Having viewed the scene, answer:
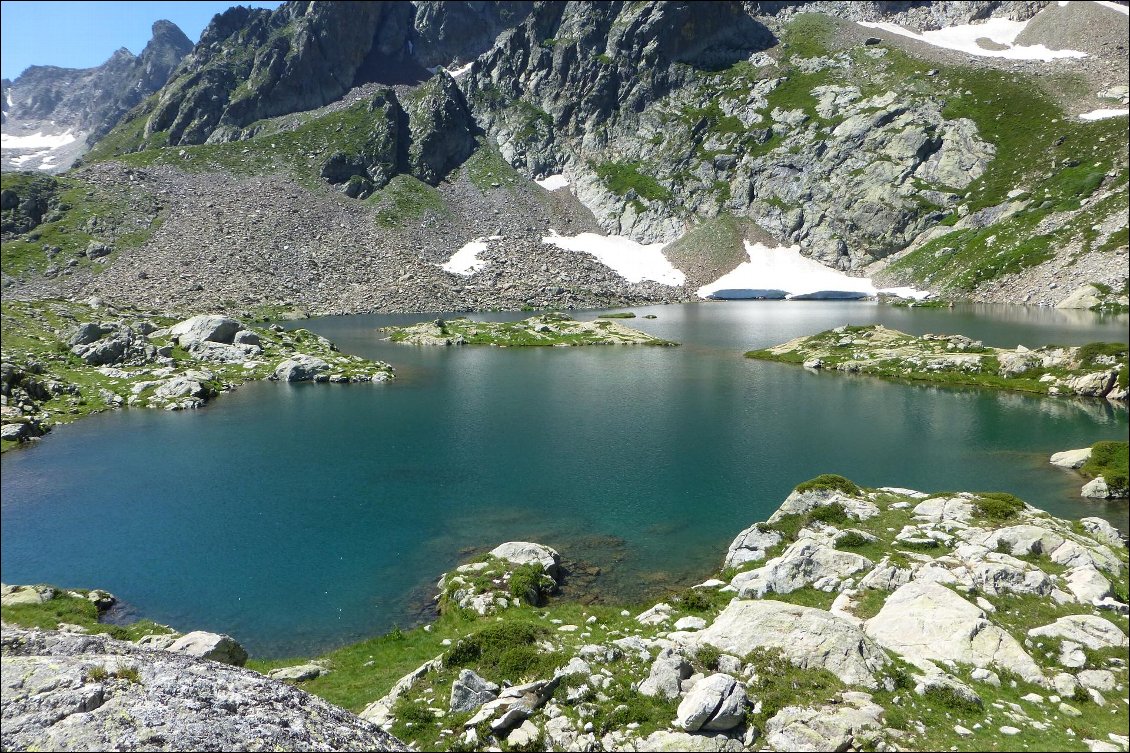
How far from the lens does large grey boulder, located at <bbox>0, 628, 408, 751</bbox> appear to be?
5.61 m

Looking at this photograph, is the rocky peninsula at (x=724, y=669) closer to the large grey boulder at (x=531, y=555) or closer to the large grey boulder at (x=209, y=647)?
the large grey boulder at (x=209, y=647)

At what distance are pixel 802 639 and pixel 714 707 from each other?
4.43 metres

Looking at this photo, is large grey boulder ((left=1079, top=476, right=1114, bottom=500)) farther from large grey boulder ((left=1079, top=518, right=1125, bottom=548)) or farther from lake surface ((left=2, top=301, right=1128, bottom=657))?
large grey boulder ((left=1079, top=518, right=1125, bottom=548))

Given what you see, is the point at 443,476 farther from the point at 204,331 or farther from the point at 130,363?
the point at 204,331

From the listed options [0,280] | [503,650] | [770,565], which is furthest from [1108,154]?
[0,280]

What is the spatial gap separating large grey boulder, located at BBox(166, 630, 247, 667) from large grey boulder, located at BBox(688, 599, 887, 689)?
15872 millimetres

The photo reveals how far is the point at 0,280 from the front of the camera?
14462 cm

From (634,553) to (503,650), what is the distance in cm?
1591

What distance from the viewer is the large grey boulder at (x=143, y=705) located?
5.61m

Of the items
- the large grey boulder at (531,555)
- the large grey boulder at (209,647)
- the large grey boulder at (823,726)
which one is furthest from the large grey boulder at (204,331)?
the large grey boulder at (823,726)

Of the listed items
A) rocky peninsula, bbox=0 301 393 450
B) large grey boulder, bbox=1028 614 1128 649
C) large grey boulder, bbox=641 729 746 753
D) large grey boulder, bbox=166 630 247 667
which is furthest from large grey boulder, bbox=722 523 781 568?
rocky peninsula, bbox=0 301 393 450

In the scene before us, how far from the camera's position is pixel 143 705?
636 cm

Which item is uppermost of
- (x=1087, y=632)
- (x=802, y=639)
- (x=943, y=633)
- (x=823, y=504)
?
(x=802, y=639)

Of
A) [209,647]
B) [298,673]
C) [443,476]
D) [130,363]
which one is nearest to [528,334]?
[130,363]
